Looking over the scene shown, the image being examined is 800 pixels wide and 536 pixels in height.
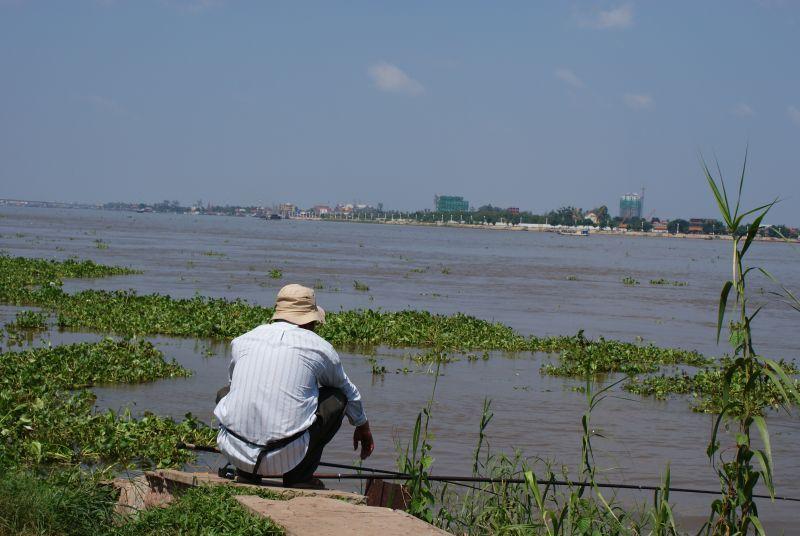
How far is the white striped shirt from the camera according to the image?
5.68m

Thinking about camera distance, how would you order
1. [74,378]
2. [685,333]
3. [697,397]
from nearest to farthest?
1. [74,378]
2. [697,397]
3. [685,333]

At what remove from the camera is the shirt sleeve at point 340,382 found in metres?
5.84

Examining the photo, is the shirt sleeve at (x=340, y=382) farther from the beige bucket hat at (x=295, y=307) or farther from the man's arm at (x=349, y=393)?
the beige bucket hat at (x=295, y=307)

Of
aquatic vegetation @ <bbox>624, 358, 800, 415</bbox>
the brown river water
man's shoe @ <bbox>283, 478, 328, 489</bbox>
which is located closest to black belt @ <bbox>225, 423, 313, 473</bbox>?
man's shoe @ <bbox>283, 478, 328, 489</bbox>

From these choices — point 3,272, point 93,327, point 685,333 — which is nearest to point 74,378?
point 93,327

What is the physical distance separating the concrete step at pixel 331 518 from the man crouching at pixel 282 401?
1.30ft

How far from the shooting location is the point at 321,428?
5.90 metres

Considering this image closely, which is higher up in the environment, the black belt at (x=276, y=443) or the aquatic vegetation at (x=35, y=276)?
the black belt at (x=276, y=443)

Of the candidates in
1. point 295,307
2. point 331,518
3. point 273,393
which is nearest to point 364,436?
point 273,393

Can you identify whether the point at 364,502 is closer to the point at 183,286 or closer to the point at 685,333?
the point at 685,333

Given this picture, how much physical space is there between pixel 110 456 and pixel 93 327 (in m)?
8.77

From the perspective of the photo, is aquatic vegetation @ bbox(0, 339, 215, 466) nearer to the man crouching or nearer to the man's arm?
the man crouching

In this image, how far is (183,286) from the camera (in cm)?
2805

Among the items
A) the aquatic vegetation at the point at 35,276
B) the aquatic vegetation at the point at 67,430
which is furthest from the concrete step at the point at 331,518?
the aquatic vegetation at the point at 35,276
